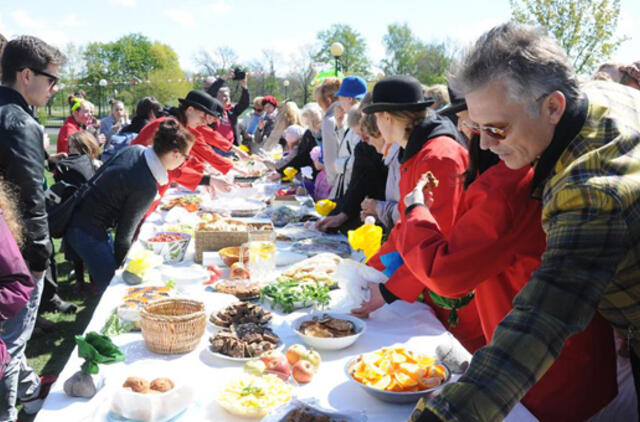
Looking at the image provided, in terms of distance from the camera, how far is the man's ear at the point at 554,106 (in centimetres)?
109

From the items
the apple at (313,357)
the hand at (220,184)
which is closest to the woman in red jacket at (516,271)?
the apple at (313,357)

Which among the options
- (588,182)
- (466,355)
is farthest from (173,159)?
(588,182)

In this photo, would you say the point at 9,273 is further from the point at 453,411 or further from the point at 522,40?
the point at 522,40

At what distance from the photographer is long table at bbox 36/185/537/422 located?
4.89 feet

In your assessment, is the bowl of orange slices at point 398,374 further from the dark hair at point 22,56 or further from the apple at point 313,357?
the dark hair at point 22,56

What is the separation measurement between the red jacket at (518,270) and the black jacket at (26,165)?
2.11 metres

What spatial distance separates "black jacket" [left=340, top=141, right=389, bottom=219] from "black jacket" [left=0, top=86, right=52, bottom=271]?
6.11 feet

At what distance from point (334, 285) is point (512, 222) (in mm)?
1271

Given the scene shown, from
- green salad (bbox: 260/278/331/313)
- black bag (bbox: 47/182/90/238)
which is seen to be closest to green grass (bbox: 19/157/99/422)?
black bag (bbox: 47/182/90/238)

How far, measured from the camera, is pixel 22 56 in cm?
262

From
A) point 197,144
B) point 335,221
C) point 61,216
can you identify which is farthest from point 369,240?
point 197,144

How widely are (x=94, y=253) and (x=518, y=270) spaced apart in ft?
9.37

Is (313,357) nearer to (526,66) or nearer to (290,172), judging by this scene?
(526,66)

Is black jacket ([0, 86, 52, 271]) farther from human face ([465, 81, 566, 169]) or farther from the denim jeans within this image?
human face ([465, 81, 566, 169])
